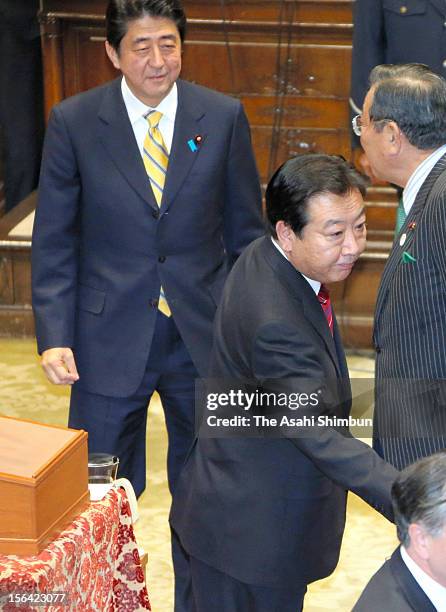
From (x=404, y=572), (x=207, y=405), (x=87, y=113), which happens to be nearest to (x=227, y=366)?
(x=207, y=405)

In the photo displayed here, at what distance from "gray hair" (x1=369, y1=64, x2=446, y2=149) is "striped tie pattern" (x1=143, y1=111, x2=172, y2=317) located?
2.30 ft

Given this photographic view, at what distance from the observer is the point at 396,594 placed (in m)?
2.12

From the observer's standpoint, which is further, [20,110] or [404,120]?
[20,110]

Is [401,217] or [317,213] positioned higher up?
→ [317,213]

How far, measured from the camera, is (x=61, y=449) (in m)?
2.62

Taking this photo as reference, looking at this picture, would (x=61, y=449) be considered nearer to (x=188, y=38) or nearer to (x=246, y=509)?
(x=246, y=509)

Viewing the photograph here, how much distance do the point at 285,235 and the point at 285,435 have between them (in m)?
0.43

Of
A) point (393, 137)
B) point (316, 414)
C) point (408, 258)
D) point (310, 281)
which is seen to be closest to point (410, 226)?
point (408, 258)

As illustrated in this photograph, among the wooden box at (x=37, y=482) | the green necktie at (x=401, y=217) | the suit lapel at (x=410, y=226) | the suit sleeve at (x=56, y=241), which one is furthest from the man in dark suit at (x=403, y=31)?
the wooden box at (x=37, y=482)

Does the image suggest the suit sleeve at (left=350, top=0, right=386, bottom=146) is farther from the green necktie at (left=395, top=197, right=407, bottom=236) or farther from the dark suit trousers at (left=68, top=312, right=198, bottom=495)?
the dark suit trousers at (left=68, top=312, right=198, bottom=495)

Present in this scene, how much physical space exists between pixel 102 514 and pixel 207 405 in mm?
342

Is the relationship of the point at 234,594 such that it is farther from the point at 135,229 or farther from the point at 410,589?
the point at 135,229

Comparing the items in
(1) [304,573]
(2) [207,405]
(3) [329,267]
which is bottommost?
(1) [304,573]

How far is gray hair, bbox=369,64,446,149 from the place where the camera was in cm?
297
